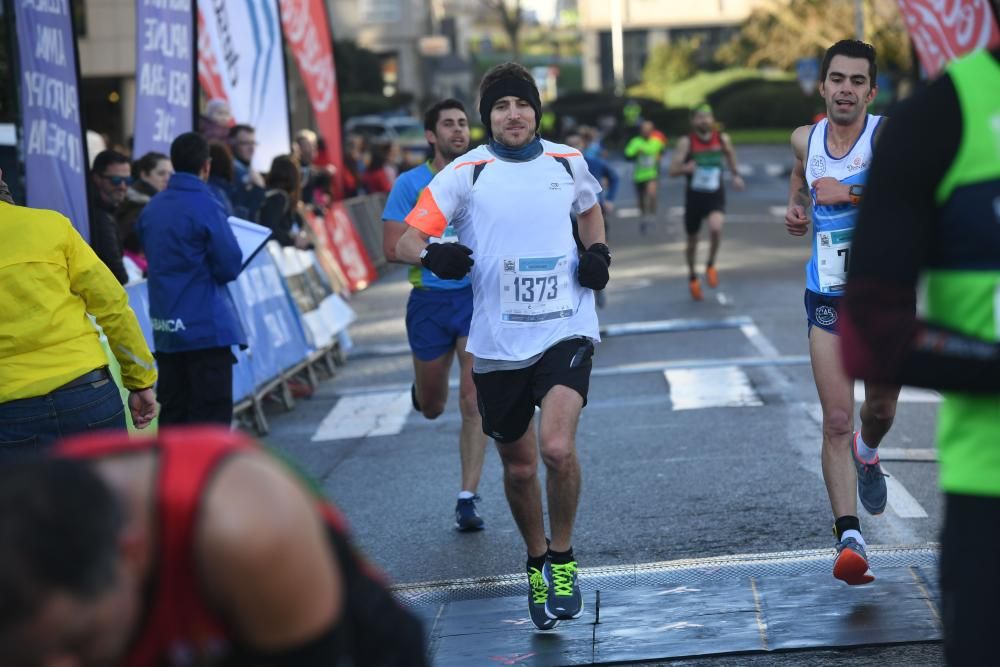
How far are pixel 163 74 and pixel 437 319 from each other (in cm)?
506

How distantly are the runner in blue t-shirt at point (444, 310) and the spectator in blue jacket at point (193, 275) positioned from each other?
42.2 inches

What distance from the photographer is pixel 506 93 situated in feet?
19.4

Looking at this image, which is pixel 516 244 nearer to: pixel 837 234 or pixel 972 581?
pixel 837 234

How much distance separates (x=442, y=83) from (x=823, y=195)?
77.9 m

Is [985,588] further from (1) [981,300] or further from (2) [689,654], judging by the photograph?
(2) [689,654]

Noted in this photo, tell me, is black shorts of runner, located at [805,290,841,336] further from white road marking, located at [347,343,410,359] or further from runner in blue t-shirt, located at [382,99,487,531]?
white road marking, located at [347,343,410,359]

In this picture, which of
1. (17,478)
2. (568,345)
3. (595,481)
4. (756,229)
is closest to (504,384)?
(568,345)

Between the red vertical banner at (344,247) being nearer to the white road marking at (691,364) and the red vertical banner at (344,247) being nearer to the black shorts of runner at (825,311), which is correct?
the white road marking at (691,364)

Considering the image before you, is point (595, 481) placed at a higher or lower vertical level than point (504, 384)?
lower

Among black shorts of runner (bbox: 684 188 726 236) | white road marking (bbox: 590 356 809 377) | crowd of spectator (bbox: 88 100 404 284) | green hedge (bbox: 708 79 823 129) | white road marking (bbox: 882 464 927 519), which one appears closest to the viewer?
white road marking (bbox: 882 464 927 519)

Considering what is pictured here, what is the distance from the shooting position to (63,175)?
29.2 ft

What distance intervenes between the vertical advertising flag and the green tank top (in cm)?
1272

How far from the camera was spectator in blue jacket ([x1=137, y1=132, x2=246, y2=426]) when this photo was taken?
8086 millimetres

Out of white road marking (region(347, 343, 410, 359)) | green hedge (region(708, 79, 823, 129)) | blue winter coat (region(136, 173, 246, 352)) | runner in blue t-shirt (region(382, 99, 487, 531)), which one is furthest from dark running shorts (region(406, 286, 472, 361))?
green hedge (region(708, 79, 823, 129))
